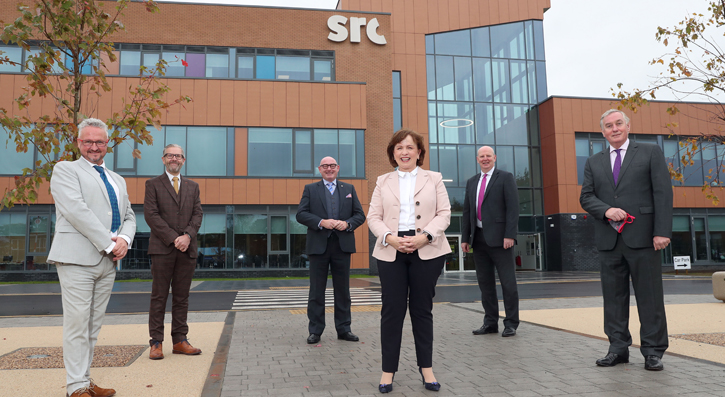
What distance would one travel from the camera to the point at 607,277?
4879 millimetres

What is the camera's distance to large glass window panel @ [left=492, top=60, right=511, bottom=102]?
28.4 meters

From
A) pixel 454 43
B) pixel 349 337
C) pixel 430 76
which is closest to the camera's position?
pixel 349 337

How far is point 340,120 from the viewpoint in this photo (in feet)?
75.5

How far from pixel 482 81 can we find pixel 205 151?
1541cm

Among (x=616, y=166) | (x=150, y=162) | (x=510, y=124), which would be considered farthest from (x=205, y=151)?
(x=616, y=166)

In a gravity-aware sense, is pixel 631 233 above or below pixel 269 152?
below

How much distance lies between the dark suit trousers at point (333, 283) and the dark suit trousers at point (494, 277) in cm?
169

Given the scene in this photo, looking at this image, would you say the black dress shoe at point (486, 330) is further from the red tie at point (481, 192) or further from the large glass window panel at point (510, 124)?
the large glass window panel at point (510, 124)

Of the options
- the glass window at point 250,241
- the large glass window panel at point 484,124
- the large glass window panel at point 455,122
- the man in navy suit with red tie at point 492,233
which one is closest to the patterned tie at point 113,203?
the man in navy suit with red tie at point 492,233

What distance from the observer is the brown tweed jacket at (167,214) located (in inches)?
206

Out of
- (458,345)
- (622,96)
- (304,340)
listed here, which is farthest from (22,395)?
(622,96)

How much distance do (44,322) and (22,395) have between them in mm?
5144

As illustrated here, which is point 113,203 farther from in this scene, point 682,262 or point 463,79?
point 682,262

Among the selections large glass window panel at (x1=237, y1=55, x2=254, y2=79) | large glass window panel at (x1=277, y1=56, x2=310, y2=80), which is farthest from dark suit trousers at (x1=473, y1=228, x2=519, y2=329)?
large glass window panel at (x1=237, y1=55, x2=254, y2=79)
